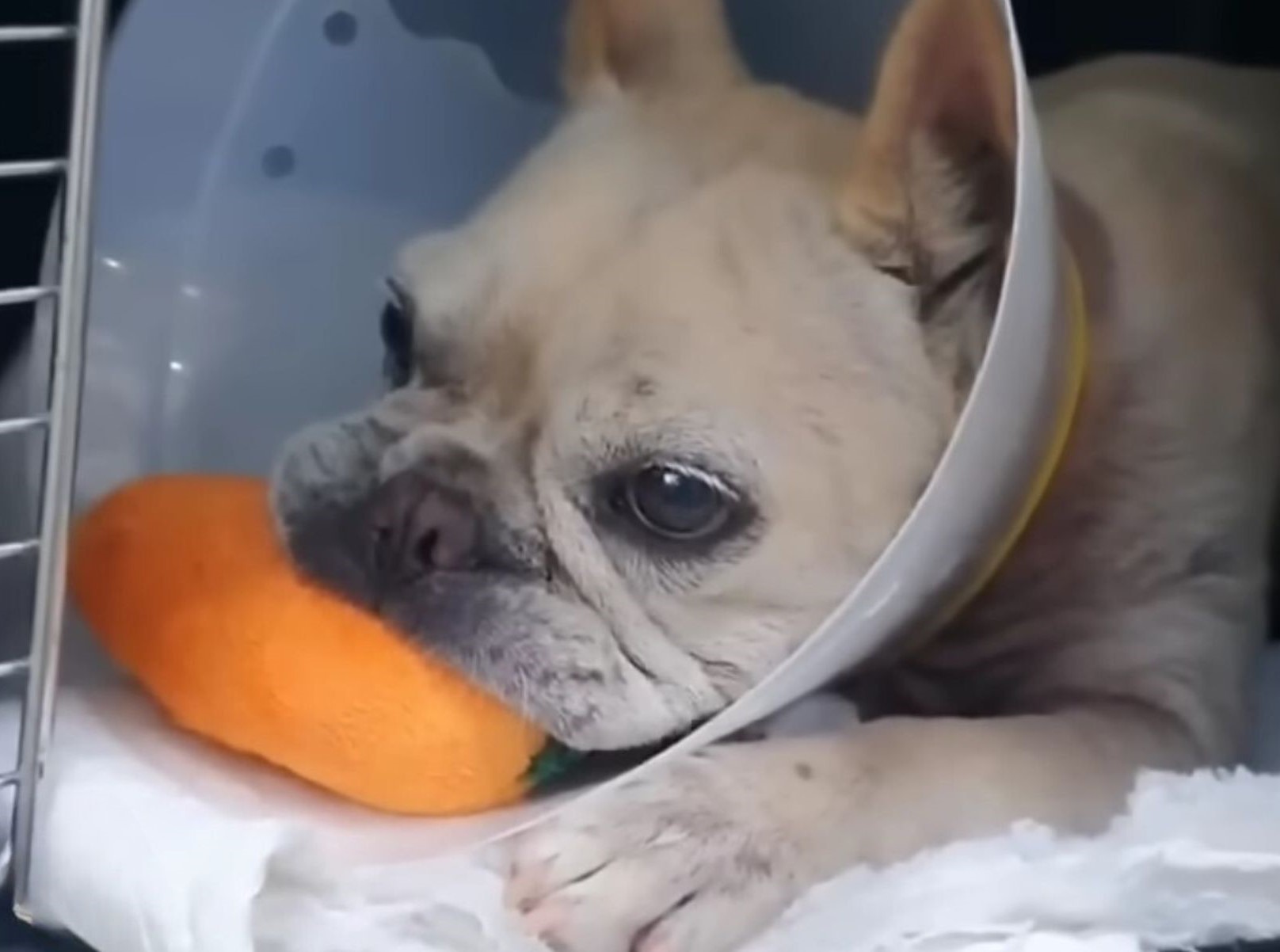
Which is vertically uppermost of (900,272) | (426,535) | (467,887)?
(900,272)

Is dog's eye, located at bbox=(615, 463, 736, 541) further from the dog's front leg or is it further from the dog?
the dog's front leg

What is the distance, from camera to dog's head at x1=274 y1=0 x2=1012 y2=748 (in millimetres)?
930

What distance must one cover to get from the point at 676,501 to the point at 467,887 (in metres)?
0.21

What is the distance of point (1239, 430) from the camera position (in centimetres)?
106

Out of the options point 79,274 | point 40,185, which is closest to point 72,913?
point 79,274

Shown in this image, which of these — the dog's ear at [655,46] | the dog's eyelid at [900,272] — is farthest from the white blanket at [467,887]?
the dog's ear at [655,46]

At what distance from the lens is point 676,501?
938 millimetres

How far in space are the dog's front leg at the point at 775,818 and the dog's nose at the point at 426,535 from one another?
0.15 m

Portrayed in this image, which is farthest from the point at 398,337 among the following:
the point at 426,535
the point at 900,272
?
the point at 900,272

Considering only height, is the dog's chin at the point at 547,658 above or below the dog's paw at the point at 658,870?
above

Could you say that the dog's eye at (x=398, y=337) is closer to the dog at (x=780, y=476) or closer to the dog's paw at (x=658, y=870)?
the dog at (x=780, y=476)

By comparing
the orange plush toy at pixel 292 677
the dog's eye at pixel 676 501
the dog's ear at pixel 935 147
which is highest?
the dog's ear at pixel 935 147

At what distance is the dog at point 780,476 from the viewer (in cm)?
89

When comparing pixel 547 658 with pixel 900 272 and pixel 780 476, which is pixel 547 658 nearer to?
pixel 780 476
